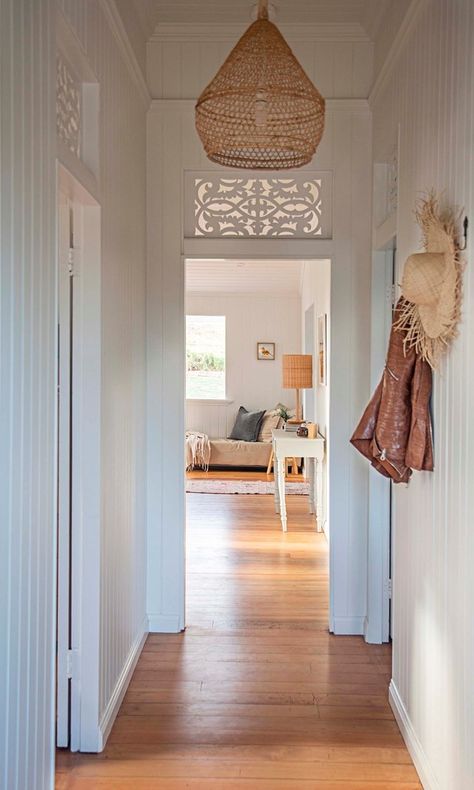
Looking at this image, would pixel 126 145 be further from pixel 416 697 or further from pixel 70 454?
pixel 416 697

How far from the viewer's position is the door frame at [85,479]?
8.62 feet

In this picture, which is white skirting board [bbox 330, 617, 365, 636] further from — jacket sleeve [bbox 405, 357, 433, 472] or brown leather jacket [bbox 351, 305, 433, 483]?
jacket sleeve [bbox 405, 357, 433, 472]

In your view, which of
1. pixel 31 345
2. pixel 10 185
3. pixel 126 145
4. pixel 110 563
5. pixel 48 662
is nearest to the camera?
pixel 10 185

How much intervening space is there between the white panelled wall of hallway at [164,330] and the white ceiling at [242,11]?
0.14ft

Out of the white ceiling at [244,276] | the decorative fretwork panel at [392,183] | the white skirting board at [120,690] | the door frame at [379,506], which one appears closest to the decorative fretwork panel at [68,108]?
the decorative fretwork panel at [392,183]

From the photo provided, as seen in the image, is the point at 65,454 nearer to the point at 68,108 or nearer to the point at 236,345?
the point at 68,108

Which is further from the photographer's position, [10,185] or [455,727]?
[455,727]

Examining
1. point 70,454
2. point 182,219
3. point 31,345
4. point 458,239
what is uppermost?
point 182,219

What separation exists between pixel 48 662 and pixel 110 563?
3.09 ft

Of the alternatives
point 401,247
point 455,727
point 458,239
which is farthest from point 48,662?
point 401,247

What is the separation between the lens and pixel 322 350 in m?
6.77

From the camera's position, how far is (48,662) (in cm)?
198

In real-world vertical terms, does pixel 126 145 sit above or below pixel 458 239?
above

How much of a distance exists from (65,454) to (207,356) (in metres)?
7.97
